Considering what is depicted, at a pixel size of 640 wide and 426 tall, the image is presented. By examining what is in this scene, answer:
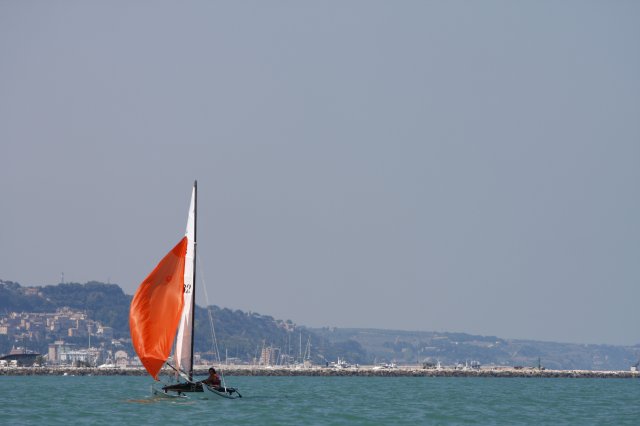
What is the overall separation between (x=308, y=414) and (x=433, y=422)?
6.94 m

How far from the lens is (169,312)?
59.6m

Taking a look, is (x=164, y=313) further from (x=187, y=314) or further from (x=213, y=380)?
(x=213, y=380)

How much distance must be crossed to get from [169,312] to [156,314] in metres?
0.62

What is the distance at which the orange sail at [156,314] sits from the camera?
5919cm

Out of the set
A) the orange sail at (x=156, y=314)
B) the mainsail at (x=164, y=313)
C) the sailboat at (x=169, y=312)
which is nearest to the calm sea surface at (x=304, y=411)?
the sailboat at (x=169, y=312)

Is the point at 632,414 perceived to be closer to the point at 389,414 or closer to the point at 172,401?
Answer: the point at 389,414

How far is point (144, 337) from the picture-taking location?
59219 mm

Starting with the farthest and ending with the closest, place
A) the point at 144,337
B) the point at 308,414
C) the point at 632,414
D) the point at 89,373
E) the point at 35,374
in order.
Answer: the point at 89,373 < the point at 35,374 < the point at 632,414 < the point at 308,414 < the point at 144,337

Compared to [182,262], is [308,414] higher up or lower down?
lower down

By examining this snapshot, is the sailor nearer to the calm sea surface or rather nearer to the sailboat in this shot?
the calm sea surface

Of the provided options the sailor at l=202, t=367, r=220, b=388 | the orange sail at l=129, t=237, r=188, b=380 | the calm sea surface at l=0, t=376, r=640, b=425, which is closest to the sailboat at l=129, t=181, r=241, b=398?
the orange sail at l=129, t=237, r=188, b=380

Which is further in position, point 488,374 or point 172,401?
point 488,374

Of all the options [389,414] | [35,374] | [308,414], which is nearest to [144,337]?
[308,414]

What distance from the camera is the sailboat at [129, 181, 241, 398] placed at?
2331 inches
